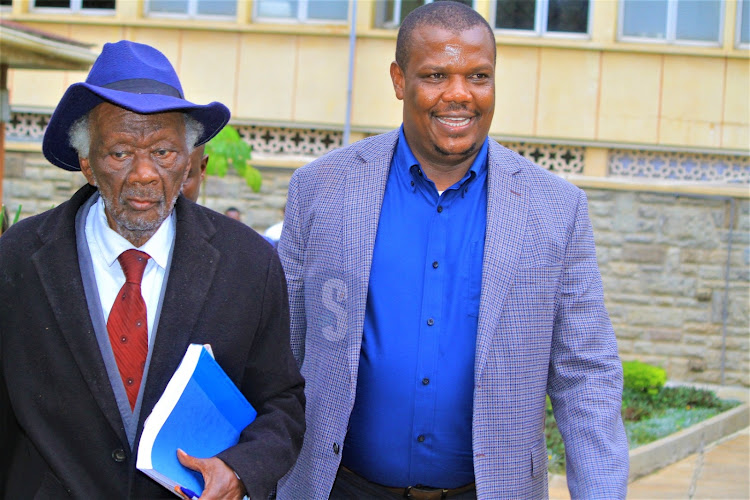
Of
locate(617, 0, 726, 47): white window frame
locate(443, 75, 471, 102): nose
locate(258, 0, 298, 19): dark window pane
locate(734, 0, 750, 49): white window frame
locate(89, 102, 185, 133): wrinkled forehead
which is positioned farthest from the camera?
locate(258, 0, 298, 19): dark window pane

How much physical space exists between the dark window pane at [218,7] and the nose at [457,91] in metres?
11.2

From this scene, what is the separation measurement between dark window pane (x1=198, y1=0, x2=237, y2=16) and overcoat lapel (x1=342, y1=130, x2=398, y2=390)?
1098 centimetres

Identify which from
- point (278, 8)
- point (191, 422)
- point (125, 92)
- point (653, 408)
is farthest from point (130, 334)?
point (278, 8)

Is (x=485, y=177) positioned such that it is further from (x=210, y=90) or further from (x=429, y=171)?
(x=210, y=90)

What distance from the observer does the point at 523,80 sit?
13086 millimetres

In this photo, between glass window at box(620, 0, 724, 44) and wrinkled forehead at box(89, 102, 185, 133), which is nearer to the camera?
wrinkled forehead at box(89, 102, 185, 133)

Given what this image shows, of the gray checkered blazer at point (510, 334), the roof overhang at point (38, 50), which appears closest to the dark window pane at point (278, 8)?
the roof overhang at point (38, 50)

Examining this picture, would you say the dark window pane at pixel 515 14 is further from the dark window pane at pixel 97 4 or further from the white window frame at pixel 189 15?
the dark window pane at pixel 97 4

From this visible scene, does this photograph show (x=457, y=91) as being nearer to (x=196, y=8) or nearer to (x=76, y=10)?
(x=196, y=8)

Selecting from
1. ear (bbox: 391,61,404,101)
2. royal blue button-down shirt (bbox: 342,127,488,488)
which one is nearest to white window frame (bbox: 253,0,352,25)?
ear (bbox: 391,61,404,101)

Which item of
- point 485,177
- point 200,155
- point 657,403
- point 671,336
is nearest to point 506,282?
point 485,177

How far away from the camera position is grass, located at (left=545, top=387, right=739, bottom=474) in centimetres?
863

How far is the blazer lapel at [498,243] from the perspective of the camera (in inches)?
120

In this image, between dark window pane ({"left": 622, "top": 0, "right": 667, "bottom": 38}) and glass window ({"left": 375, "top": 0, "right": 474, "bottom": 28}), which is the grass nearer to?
dark window pane ({"left": 622, "top": 0, "right": 667, "bottom": 38})
